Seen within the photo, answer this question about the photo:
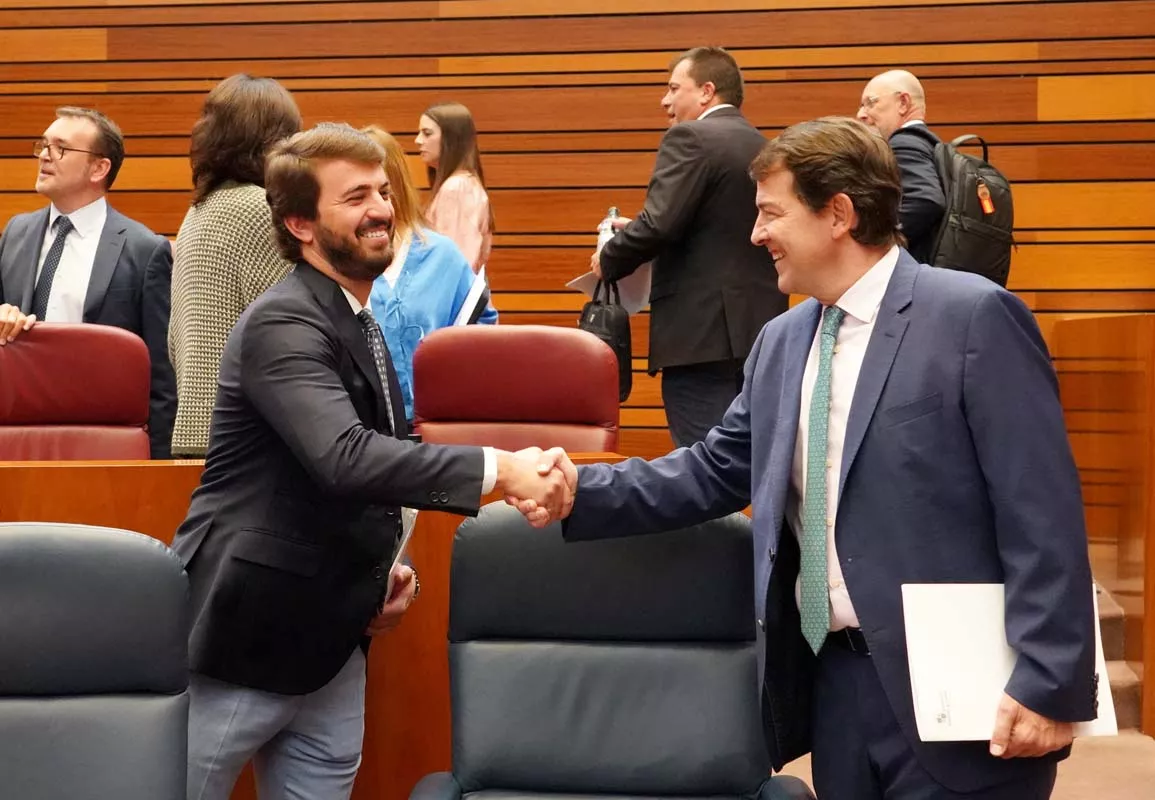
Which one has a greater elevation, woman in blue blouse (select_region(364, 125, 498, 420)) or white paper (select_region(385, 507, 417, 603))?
woman in blue blouse (select_region(364, 125, 498, 420))

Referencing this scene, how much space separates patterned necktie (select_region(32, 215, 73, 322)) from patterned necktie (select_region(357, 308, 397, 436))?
6.51ft

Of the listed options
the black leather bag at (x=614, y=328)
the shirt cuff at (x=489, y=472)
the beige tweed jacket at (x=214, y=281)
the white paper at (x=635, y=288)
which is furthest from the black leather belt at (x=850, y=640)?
the white paper at (x=635, y=288)

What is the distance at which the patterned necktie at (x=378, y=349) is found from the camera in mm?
1981

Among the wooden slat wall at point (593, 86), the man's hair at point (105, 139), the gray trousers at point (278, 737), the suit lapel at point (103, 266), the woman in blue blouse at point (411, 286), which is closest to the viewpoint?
the gray trousers at point (278, 737)

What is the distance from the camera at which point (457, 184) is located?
400 centimetres

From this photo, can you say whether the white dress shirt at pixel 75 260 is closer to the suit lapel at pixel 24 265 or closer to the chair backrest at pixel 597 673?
the suit lapel at pixel 24 265

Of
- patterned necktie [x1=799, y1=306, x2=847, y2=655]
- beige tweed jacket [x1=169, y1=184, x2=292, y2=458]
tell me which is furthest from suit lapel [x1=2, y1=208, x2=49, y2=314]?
patterned necktie [x1=799, y1=306, x2=847, y2=655]

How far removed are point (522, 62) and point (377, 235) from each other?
3.56 m

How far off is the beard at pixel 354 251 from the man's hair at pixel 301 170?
42 mm

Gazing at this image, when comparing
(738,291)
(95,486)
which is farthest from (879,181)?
(738,291)

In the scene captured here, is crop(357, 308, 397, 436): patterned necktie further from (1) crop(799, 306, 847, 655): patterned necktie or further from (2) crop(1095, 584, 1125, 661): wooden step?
(2) crop(1095, 584, 1125, 661): wooden step

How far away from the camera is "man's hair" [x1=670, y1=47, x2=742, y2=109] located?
383 cm

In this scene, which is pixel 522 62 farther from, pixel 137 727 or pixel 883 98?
pixel 137 727

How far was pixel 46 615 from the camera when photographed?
1.57m
